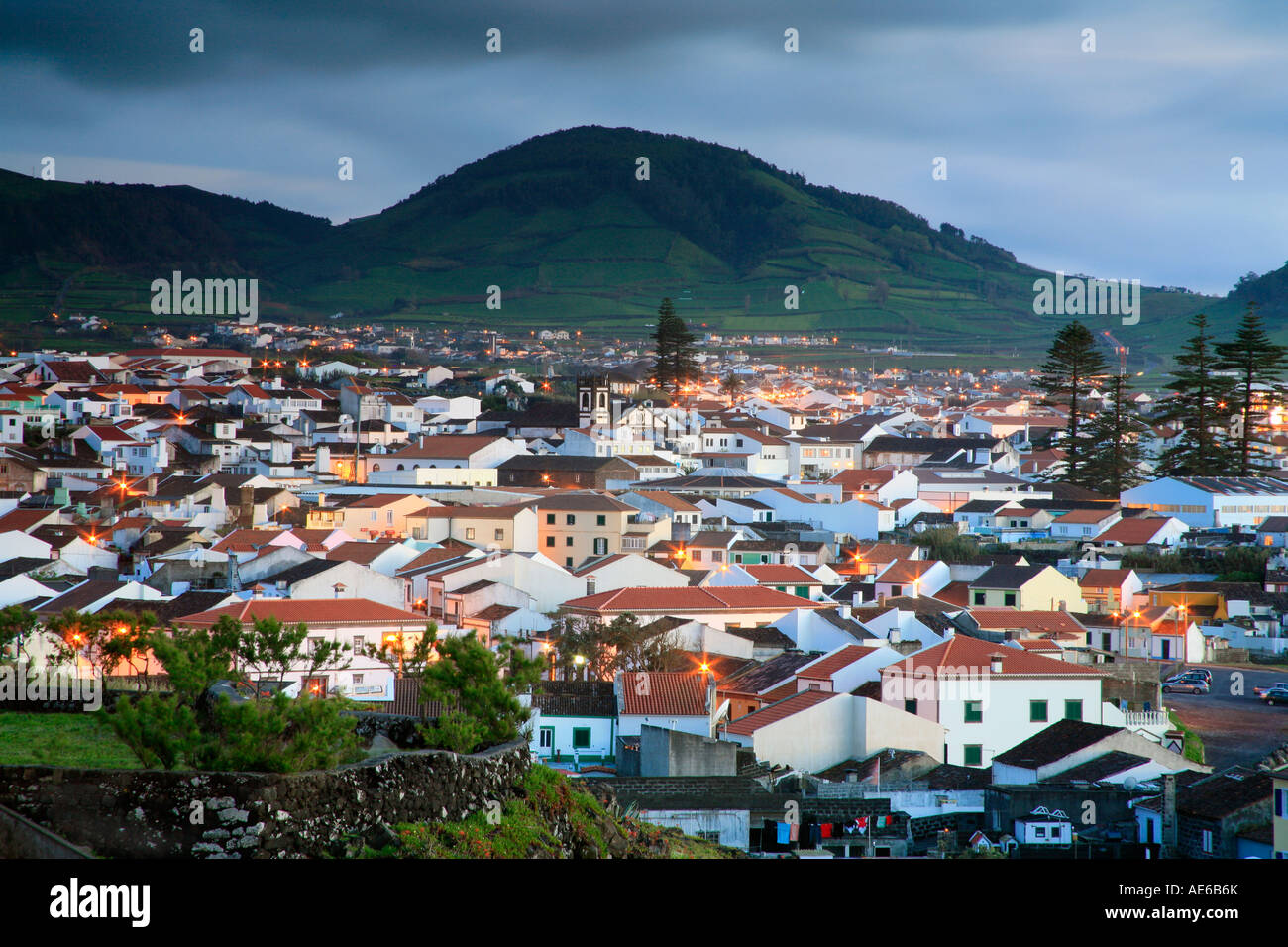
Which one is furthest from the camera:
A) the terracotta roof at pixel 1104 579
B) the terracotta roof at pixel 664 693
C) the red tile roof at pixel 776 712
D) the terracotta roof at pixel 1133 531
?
the terracotta roof at pixel 1133 531

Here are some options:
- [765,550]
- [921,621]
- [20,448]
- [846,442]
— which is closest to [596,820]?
[921,621]

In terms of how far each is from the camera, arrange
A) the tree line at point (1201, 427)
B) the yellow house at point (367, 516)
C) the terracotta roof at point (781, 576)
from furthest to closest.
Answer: the tree line at point (1201, 427) < the yellow house at point (367, 516) < the terracotta roof at point (781, 576)

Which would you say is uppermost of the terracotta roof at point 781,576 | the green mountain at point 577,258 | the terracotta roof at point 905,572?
the green mountain at point 577,258

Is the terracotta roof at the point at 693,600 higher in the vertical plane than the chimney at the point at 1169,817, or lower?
higher

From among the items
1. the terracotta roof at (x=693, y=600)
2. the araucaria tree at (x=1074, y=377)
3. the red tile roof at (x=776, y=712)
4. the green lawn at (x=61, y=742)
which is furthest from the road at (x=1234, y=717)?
the araucaria tree at (x=1074, y=377)

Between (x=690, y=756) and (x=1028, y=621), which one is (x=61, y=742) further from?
(x=1028, y=621)

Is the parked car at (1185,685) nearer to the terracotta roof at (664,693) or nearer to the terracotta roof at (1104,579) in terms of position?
the terracotta roof at (1104,579)

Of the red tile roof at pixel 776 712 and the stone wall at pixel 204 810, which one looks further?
the red tile roof at pixel 776 712
